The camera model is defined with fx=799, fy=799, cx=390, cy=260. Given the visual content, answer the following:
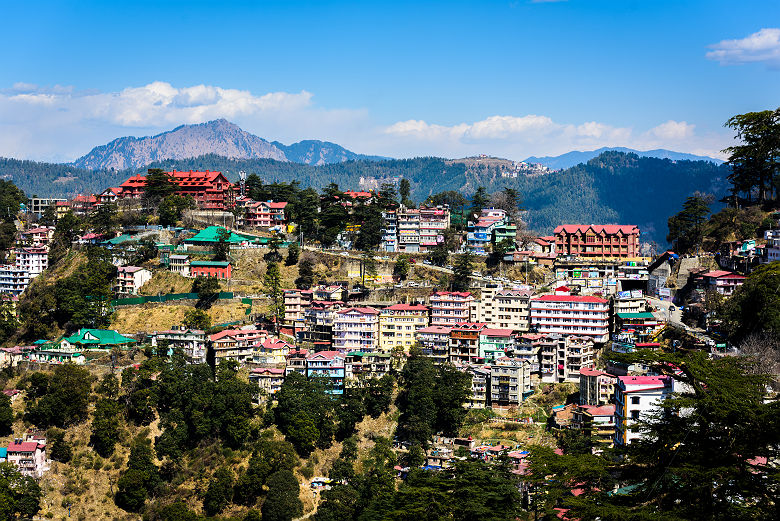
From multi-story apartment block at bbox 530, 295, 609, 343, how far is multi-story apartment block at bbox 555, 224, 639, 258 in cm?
1080

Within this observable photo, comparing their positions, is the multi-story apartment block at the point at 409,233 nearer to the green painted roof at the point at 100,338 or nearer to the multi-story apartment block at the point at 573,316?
the multi-story apartment block at the point at 573,316

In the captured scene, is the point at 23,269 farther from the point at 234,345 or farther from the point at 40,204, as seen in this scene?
the point at 40,204

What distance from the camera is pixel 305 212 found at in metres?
60.2

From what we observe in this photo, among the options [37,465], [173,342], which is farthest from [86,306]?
[37,465]

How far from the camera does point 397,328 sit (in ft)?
149

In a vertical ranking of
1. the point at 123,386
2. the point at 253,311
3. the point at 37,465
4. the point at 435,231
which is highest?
the point at 435,231

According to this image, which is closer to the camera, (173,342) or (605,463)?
(605,463)

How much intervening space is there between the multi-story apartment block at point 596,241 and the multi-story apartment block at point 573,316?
10802mm

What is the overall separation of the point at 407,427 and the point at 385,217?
24.9 m

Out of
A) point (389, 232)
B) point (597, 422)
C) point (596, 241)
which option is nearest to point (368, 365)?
point (597, 422)

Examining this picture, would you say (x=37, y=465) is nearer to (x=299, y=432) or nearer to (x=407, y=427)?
(x=299, y=432)

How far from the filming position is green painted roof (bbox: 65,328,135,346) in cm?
4525

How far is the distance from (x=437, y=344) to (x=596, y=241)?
57.7 ft

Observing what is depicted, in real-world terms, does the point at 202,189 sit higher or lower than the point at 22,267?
higher
